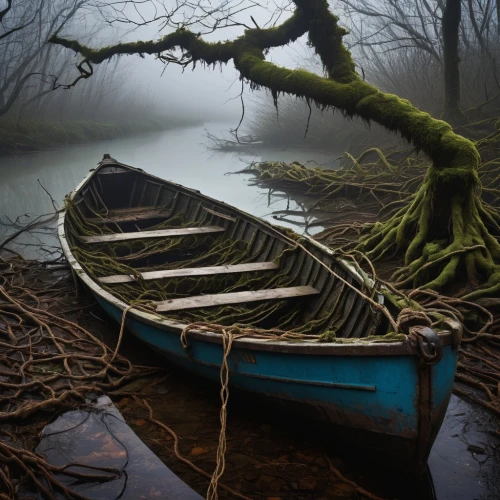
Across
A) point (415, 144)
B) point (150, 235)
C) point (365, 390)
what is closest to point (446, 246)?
point (415, 144)

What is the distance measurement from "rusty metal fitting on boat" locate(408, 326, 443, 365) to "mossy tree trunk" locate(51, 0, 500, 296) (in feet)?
10.0

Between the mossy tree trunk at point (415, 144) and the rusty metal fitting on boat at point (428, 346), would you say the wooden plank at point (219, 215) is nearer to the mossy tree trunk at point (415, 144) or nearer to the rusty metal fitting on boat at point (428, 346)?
the mossy tree trunk at point (415, 144)

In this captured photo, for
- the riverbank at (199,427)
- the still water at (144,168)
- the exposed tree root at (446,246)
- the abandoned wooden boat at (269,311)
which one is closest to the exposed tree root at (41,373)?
the riverbank at (199,427)

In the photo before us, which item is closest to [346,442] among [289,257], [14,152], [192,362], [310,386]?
[310,386]

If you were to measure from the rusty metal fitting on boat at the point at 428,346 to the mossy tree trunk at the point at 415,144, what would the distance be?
305 centimetres

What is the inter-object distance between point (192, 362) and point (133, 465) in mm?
903

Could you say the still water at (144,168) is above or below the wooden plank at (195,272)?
below

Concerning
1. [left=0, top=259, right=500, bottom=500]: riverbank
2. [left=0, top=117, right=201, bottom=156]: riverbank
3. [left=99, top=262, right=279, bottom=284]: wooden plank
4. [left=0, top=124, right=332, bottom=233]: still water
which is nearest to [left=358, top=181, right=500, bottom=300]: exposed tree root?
[left=99, top=262, right=279, bottom=284]: wooden plank

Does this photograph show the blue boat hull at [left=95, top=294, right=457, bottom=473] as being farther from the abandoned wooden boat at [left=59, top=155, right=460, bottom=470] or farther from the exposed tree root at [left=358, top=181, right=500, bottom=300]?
the exposed tree root at [left=358, top=181, right=500, bottom=300]

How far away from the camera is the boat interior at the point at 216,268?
4723 mm

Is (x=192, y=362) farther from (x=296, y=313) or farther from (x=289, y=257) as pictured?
(x=289, y=257)

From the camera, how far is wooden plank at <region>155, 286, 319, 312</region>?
4.89 m

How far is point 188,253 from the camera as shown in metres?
7.21

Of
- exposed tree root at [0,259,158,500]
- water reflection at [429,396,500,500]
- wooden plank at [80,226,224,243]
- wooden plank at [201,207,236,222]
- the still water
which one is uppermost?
wooden plank at [201,207,236,222]
